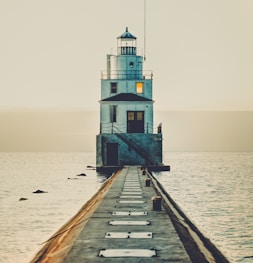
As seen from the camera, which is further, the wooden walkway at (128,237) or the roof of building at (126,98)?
A: the roof of building at (126,98)

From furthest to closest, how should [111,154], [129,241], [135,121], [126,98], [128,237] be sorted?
[126,98]
[135,121]
[111,154]
[128,237]
[129,241]

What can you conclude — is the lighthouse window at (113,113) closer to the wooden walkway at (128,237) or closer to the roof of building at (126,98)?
the roof of building at (126,98)

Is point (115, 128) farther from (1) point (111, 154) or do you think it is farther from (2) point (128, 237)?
(2) point (128, 237)

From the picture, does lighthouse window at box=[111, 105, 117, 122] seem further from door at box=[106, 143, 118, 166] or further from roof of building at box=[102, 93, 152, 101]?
door at box=[106, 143, 118, 166]

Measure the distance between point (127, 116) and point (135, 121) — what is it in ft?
3.55

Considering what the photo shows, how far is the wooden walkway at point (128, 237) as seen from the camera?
1338 centimetres

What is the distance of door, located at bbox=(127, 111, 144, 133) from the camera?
65938 mm

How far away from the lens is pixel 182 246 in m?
14.6

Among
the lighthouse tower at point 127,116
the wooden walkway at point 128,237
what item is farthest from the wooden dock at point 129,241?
the lighthouse tower at point 127,116

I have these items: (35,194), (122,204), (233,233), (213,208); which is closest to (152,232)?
(122,204)

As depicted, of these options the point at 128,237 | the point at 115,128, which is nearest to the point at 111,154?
the point at 115,128

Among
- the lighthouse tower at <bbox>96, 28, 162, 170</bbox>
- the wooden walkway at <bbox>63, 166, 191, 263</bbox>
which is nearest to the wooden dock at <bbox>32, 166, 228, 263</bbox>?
the wooden walkway at <bbox>63, 166, 191, 263</bbox>

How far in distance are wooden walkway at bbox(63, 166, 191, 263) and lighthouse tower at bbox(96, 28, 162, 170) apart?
40.2m

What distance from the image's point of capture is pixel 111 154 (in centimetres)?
6406
